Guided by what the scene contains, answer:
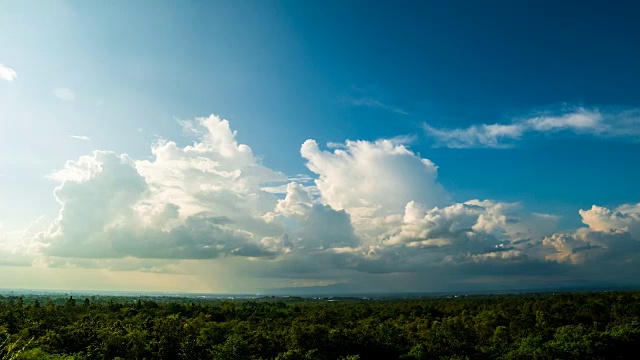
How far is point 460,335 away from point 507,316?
48967mm

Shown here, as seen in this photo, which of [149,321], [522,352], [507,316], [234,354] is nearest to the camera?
[234,354]

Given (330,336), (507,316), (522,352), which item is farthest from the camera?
(507,316)

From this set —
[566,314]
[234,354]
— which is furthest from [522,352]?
[566,314]

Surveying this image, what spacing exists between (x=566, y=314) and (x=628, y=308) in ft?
93.6

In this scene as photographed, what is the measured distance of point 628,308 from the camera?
12212 centimetres

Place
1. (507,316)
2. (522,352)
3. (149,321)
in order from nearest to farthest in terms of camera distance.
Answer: (522,352), (149,321), (507,316)

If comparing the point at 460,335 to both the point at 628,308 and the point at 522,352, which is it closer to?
the point at 522,352

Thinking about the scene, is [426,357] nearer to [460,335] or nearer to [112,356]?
[460,335]

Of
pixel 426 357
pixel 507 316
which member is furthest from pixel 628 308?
pixel 426 357

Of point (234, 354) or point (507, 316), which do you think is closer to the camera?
point (234, 354)

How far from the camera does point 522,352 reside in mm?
57469

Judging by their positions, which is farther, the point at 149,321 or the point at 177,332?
the point at 149,321

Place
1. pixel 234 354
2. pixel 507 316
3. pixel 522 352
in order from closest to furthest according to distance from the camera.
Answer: pixel 234 354 < pixel 522 352 < pixel 507 316

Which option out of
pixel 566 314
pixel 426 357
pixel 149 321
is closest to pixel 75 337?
pixel 149 321
